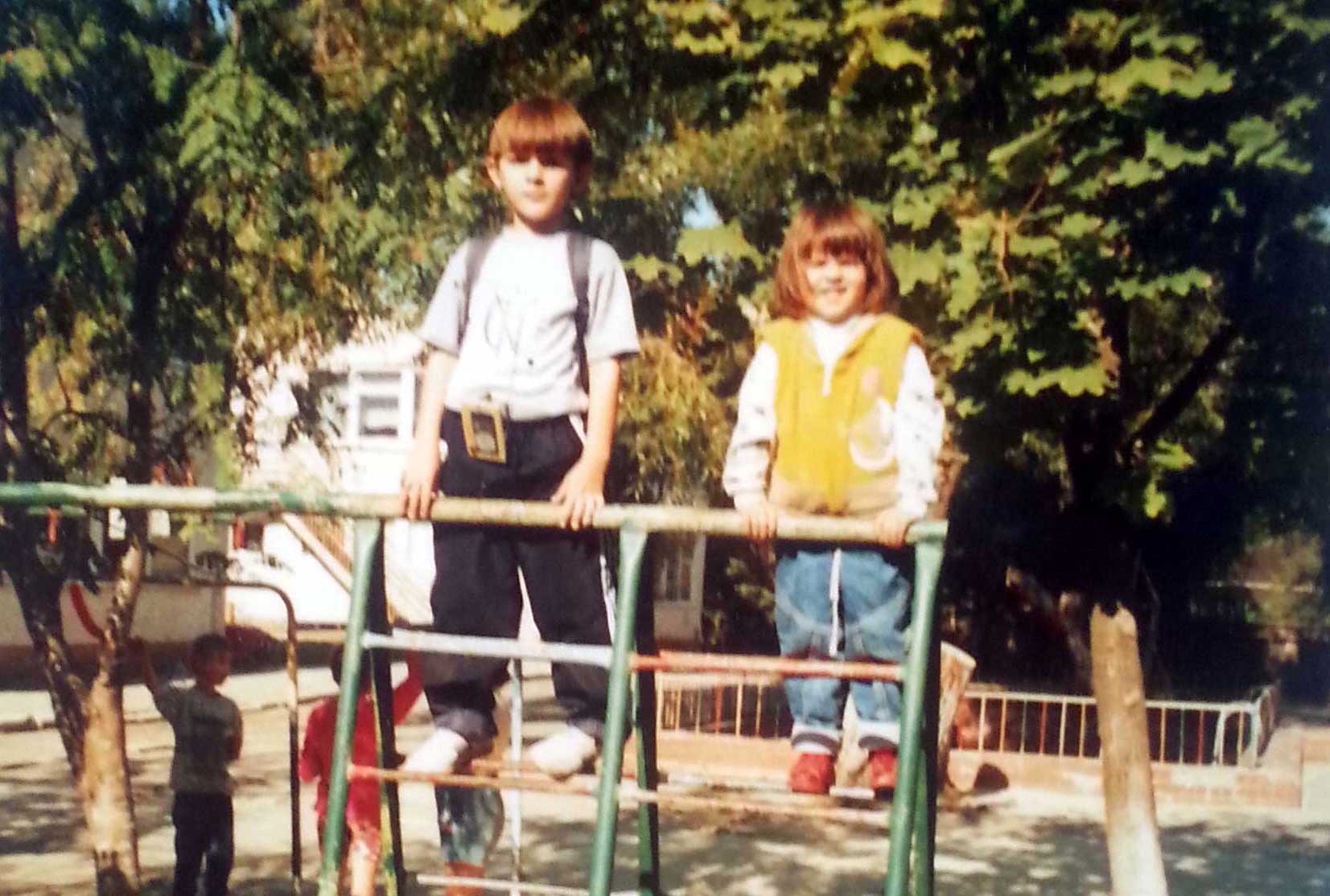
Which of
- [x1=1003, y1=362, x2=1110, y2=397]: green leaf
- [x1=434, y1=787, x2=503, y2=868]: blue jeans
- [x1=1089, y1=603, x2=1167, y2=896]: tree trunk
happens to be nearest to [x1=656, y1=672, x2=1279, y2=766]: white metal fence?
[x1=1089, y1=603, x2=1167, y2=896]: tree trunk

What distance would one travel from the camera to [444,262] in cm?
730

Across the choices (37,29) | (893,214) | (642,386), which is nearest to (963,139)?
(893,214)

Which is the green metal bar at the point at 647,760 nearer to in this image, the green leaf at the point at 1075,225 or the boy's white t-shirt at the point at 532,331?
the boy's white t-shirt at the point at 532,331

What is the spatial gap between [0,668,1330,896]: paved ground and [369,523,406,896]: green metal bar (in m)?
4.99

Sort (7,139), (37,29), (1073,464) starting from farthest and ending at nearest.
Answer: (1073,464), (7,139), (37,29)

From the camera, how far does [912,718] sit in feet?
8.68

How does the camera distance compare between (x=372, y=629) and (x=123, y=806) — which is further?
(x=123, y=806)

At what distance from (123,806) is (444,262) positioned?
113 inches

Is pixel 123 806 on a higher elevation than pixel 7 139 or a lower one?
lower

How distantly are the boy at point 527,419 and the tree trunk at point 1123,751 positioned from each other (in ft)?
13.8

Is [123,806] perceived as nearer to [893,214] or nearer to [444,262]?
[444,262]

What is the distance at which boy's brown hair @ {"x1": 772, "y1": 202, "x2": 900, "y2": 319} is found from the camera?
3.47 meters

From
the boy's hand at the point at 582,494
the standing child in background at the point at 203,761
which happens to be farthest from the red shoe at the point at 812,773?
the standing child in background at the point at 203,761

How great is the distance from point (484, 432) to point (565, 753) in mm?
704
